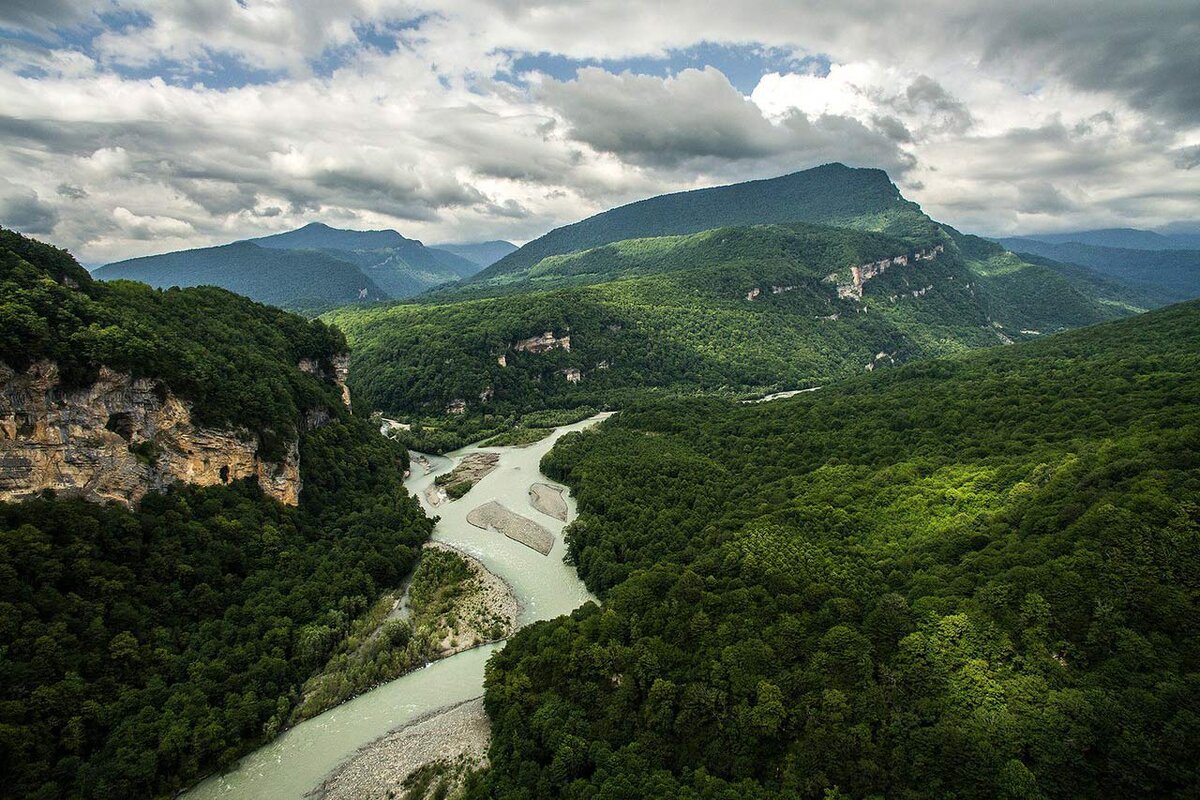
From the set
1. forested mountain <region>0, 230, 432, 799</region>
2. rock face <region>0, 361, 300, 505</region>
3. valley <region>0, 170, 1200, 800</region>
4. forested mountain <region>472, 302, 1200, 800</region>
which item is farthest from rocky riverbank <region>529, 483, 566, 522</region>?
rock face <region>0, 361, 300, 505</region>

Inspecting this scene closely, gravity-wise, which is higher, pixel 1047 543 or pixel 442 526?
pixel 1047 543

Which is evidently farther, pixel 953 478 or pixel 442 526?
pixel 442 526

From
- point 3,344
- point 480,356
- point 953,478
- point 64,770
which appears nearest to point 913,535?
point 953,478

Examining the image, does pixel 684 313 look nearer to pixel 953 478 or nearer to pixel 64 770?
pixel 953 478

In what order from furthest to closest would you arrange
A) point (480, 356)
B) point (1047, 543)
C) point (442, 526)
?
point (480, 356), point (442, 526), point (1047, 543)

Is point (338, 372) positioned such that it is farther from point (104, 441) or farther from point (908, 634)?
point (908, 634)

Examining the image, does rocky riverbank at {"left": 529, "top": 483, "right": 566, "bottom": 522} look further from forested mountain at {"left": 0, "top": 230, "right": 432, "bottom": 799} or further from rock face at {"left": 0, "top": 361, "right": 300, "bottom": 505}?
rock face at {"left": 0, "top": 361, "right": 300, "bottom": 505}

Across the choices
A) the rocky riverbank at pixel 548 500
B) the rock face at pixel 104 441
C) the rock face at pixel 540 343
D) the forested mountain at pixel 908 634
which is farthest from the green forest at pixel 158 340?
the rock face at pixel 540 343
